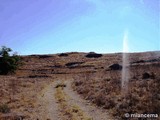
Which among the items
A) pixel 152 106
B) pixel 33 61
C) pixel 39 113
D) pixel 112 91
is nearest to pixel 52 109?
pixel 39 113

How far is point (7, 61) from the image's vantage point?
63594 mm

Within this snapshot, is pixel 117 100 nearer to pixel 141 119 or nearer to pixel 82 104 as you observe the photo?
pixel 82 104

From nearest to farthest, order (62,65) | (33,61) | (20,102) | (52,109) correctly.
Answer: (52,109), (20,102), (62,65), (33,61)

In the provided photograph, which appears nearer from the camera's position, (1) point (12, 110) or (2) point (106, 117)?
(2) point (106, 117)

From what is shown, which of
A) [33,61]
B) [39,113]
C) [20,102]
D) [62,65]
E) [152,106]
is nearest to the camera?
[152,106]

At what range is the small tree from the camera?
207ft

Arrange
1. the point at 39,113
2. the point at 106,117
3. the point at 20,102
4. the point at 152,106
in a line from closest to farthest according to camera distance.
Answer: the point at 152,106, the point at 106,117, the point at 39,113, the point at 20,102

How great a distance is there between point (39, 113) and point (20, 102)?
202 inches

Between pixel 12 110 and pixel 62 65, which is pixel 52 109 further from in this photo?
pixel 62 65

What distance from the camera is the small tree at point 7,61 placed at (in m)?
63.2

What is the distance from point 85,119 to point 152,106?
3.96m

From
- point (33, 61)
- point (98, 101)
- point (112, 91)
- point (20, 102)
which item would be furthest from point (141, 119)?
point (33, 61)

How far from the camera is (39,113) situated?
1900 centimetres

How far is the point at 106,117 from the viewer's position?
16.8m
